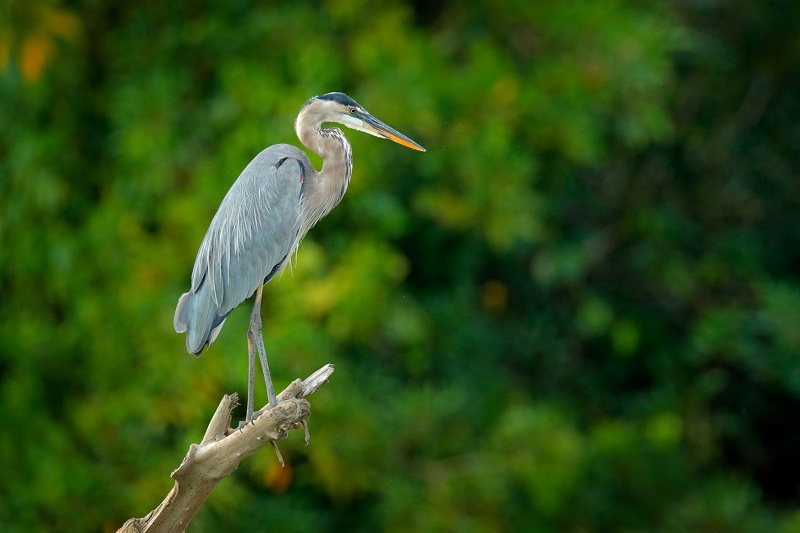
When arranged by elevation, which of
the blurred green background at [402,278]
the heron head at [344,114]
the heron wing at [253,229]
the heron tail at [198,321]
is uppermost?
the heron head at [344,114]

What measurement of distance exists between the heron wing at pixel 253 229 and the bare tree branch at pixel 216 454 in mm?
545

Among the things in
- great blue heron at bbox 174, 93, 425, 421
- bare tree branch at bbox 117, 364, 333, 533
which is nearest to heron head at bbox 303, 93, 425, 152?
great blue heron at bbox 174, 93, 425, 421

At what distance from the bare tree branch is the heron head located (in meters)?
0.88

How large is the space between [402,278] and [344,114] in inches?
107

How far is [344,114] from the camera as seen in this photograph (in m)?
3.61

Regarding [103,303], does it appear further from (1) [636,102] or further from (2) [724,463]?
(2) [724,463]

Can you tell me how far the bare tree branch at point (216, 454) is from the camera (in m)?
3.00

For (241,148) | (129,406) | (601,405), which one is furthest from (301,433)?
(601,405)

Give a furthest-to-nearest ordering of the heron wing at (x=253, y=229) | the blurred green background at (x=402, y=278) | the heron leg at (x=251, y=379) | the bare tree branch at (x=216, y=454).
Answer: the blurred green background at (x=402, y=278), the heron wing at (x=253, y=229), the heron leg at (x=251, y=379), the bare tree branch at (x=216, y=454)

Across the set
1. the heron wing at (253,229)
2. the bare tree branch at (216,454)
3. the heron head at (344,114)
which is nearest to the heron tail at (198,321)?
the heron wing at (253,229)

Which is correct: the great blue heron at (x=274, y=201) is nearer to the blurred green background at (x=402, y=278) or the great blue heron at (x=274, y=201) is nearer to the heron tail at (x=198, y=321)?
the heron tail at (x=198, y=321)

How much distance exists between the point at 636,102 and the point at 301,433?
242 cm

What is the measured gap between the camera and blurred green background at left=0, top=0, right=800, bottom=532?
5652mm

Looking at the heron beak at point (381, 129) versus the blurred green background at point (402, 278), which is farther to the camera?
the blurred green background at point (402, 278)
